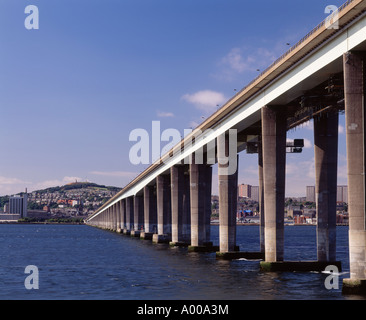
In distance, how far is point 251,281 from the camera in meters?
45.3

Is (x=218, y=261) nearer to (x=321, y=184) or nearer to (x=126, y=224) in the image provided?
(x=321, y=184)

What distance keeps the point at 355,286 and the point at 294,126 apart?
31.8m

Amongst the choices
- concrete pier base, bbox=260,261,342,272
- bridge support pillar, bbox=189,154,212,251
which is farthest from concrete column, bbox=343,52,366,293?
bridge support pillar, bbox=189,154,212,251

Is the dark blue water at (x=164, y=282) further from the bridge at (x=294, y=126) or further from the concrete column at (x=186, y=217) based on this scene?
the concrete column at (x=186, y=217)

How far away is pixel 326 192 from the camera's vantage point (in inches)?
2096

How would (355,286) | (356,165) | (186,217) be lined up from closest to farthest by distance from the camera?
(355,286), (356,165), (186,217)

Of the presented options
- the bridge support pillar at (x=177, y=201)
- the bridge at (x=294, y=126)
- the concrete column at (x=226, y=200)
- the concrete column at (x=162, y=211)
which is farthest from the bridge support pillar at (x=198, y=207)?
the concrete column at (x=162, y=211)

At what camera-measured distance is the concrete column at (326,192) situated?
53000 mm

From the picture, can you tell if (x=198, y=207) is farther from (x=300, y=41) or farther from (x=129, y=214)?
(x=129, y=214)

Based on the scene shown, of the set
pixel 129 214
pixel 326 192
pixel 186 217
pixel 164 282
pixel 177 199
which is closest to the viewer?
pixel 164 282

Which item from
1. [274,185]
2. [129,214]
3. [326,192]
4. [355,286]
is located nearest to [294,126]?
[326,192]
